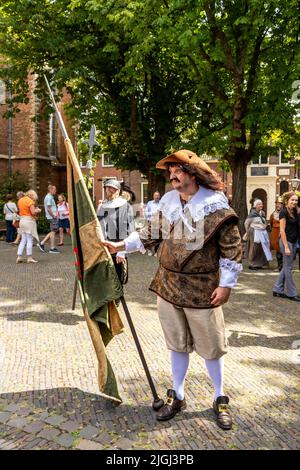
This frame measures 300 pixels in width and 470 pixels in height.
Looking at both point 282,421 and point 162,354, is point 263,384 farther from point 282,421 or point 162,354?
point 162,354

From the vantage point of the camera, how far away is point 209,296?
3410mm

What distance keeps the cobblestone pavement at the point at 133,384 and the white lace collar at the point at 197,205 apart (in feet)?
5.16

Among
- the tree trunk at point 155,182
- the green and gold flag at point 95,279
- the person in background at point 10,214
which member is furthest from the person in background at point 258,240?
the person in background at point 10,214

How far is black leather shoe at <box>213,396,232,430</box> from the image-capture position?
3.42 metres

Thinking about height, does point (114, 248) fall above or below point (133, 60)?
below

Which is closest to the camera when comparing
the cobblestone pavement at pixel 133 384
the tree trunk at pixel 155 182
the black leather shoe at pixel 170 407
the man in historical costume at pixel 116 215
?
the cobblestone pavement at pixel 133 384

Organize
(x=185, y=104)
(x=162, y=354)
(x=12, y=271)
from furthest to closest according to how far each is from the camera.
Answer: (x=185, y=104)
(x=12, y=271)
(x=162, y=354)

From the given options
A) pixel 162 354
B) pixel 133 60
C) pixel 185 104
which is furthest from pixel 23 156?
pixel 162 354

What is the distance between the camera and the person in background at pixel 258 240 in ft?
40.4

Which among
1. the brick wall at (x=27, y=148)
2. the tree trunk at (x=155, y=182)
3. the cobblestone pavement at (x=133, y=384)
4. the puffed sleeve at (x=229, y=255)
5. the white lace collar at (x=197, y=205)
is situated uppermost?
the brick wall at (x=27, y=148)

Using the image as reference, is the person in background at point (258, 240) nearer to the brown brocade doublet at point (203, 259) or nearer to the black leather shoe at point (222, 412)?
the black leather shoe at point (222, 412)

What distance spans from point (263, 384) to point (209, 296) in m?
1.46

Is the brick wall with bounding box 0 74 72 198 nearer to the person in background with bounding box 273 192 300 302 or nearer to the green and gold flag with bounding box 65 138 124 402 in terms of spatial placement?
the person in background with bounding box 273 192 300 302

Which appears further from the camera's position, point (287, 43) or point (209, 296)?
point (287, 43)
